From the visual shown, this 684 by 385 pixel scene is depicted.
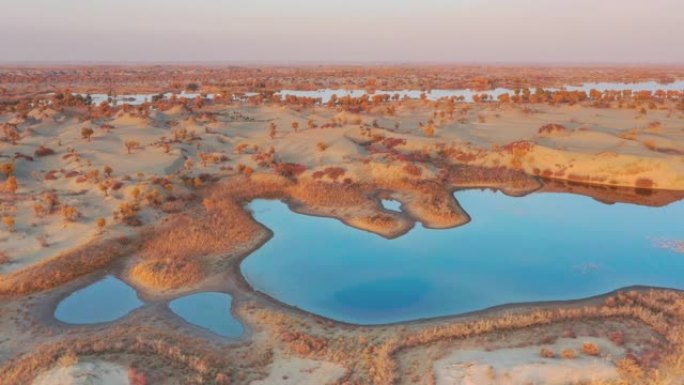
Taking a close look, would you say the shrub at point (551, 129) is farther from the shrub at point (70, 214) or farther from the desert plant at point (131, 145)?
the shrub at point (70, 214)

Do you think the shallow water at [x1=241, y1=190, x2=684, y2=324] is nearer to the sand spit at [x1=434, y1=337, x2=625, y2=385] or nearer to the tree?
the sand spit at [x1=434, y1=337, x2=625, y2=385]

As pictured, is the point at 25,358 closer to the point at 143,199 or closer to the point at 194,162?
the point at 143,199

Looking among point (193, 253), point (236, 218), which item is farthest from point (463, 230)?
point (193, 253)

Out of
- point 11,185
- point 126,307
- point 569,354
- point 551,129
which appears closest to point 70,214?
point 11,185

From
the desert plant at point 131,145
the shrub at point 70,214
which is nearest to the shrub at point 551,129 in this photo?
the desert plant at point 131,145

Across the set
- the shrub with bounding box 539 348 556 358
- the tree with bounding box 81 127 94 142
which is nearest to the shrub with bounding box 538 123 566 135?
the shrub with bounding box 539 348 556 358

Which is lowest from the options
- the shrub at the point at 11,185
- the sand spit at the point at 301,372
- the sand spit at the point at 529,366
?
the sand spit at the point at 301,372

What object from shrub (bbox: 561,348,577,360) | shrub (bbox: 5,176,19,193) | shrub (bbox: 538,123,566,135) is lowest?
shrub (bbox: 561,348,577,360)

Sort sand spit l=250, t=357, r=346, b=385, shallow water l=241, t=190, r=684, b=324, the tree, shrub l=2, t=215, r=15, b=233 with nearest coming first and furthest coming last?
sand spit l=250, t=357, r=346, b=385 → shallow water l=241, t=190, r=684, b=324 → shrub l=2, t=215, r=15, b=233 → the tree
